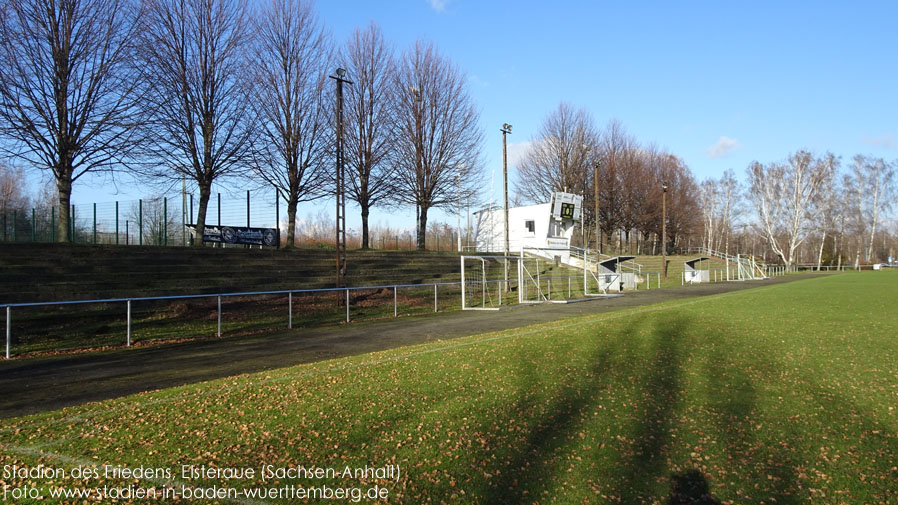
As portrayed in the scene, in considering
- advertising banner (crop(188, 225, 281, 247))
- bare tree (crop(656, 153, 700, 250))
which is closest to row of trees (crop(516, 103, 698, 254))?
bare tree (crop(656, 153, 700, 250))

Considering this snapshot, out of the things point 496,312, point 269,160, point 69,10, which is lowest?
point 496,312

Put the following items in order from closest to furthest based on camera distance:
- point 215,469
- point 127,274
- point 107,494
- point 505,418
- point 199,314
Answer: point 107,494
point 215,469
point 505,418
point 199,314
point 127,274

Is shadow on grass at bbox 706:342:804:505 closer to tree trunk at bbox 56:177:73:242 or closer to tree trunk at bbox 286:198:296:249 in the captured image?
tree trunk at bbox 56:177:73:242

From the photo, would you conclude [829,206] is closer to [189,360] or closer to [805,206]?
[805,206]

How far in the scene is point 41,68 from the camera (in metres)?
19.0

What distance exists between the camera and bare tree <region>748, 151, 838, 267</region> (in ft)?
218

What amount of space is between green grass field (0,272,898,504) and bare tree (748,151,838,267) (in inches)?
2768

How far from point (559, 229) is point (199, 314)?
3622 cm

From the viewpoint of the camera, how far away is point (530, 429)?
5.37 metres

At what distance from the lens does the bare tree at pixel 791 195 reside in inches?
2618

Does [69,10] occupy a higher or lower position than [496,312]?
higher

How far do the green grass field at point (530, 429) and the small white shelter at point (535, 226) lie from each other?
36587mm

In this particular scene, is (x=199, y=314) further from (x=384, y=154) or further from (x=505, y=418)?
(x=384, y=154)

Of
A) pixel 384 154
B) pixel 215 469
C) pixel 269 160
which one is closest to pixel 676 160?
pixel 384 154
